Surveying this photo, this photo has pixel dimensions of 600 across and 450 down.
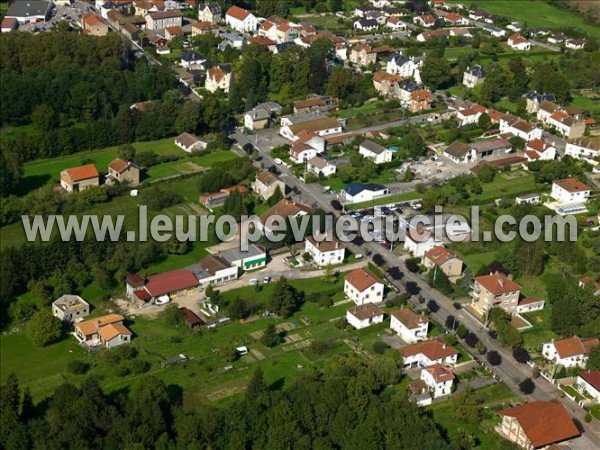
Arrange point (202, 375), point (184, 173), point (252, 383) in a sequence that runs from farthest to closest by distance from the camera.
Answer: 1. point (184, 173)
2. point (202, 375)
3. point (252, 383)

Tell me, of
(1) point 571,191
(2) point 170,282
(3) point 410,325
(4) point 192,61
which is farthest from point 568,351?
(4) point 192,61

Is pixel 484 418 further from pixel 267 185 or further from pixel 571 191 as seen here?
pixel 571 191

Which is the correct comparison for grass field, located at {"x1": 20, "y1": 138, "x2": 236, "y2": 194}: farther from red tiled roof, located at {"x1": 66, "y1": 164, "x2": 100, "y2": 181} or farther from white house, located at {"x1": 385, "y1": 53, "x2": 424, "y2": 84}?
white house, located at {"x1": 385, "y1": 53, "x2": 424, "y2": 84}

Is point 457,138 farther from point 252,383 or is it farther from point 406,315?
point 252,383

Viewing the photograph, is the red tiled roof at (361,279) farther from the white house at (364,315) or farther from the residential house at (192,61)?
the residential house at (192,61)

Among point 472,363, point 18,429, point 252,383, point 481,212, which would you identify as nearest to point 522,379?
point 472,363

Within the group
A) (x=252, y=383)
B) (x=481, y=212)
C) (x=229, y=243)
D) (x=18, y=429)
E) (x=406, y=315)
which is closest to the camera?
(x=18, y=429)
